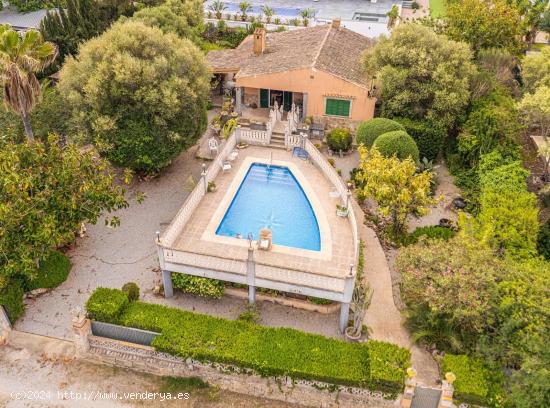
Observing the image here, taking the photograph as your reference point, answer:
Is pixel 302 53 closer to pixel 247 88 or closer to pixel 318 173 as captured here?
pixel 247 88

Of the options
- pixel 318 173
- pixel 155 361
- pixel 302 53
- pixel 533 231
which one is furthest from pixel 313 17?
pixel 155 361

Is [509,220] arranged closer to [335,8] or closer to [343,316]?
[343,316]

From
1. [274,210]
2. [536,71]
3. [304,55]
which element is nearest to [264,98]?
[304,55]

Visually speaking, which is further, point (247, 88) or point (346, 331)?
point (247, 88)

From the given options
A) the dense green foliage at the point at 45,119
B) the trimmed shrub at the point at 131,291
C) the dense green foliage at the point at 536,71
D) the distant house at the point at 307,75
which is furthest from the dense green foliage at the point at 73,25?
the dense green foliage at the point at 536,71

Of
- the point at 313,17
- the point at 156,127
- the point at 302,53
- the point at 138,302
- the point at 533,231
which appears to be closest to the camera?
the point at 138,302

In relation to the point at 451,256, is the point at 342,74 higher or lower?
higher

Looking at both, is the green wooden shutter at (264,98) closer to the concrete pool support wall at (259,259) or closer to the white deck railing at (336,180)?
the white deck railing at (336,180)
